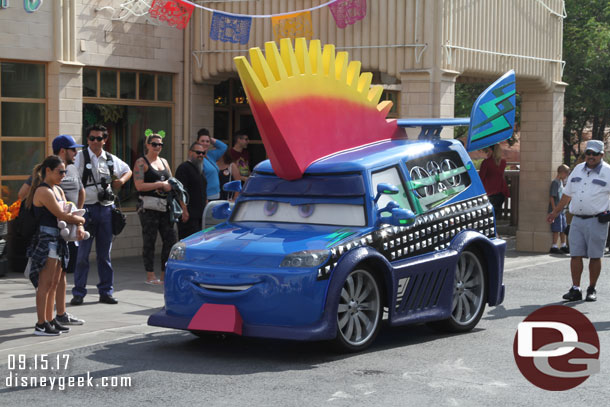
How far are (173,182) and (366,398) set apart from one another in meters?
5.83

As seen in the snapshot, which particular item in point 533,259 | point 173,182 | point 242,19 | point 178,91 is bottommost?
point 533,259

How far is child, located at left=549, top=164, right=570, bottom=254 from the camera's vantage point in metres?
17.9

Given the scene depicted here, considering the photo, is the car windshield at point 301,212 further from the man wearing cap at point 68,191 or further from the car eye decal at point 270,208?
the man wearing cap at point 68,191

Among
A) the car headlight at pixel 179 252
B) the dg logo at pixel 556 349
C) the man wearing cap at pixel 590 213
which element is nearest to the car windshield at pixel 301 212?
the car headlight at pixel 179 252

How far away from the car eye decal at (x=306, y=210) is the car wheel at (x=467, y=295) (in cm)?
155

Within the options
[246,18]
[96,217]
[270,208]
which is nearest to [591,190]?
[270,208]

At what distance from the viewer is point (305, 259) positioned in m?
8.35

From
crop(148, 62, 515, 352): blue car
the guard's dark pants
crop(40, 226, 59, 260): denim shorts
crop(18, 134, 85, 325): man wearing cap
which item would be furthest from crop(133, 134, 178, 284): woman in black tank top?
crop(40, 226, 59, 260): denim shorts

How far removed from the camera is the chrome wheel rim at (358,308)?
8.61 m

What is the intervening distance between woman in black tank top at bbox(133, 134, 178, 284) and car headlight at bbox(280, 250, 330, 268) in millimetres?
4249

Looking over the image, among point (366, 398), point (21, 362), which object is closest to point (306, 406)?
point (366, 398)

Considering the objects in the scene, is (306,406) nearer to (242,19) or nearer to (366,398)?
(366,398)

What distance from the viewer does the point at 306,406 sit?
22.6ft

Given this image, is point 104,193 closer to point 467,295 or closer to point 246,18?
point 467,295
